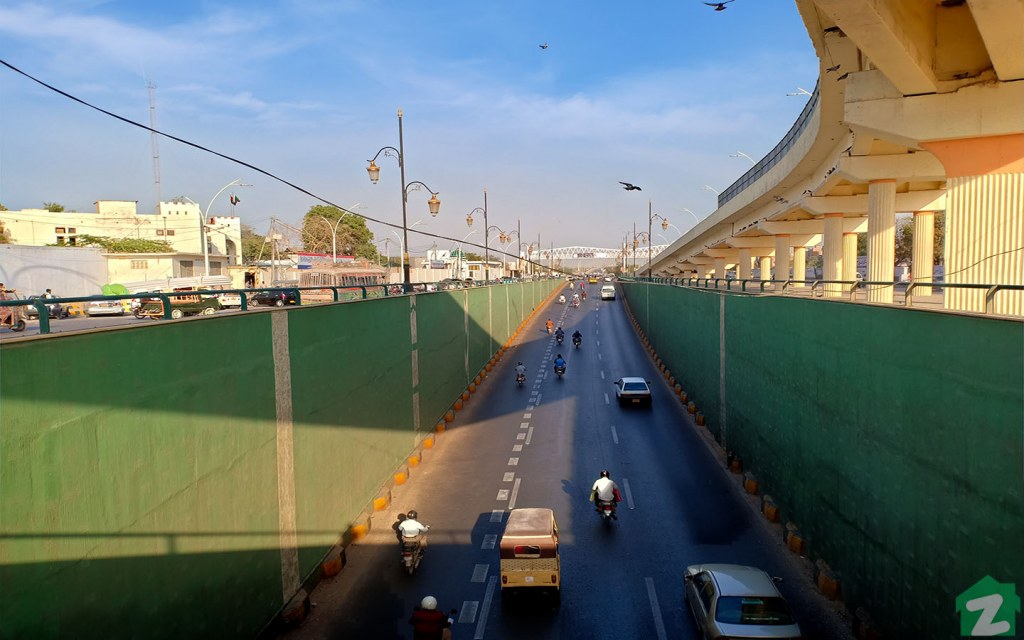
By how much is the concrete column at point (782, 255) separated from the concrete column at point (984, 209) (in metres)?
38.4

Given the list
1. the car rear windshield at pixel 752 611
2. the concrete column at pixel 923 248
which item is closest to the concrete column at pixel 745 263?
the concrete column at pixel 923 248

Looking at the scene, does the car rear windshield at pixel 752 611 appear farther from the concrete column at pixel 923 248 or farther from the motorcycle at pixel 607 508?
the concrete column at pixel 923 248

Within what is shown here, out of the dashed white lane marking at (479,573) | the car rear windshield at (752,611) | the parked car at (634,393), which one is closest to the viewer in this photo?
the car rear windshield at (752,611)

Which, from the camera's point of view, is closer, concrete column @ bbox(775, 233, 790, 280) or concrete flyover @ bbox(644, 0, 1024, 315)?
concrete flyover @ bbox(644, 0, 1024, 315)

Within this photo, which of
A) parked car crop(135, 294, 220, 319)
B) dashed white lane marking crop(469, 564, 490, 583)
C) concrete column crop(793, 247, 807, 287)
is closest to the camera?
parked car crop(135, 294, 220, 319)

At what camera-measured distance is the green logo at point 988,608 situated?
680 centimetres

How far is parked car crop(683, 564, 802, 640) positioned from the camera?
375 inches

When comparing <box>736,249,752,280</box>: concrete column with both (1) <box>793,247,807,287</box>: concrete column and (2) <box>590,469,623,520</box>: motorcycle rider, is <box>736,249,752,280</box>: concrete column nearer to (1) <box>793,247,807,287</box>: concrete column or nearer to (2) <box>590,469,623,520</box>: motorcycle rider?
(1) <box>793,247,807,287</box>: concrete column

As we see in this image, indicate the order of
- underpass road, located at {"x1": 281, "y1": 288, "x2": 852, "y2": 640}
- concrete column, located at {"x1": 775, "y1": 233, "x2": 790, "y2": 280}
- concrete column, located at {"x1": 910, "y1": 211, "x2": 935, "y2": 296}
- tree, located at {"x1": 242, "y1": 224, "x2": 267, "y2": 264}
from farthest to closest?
tree, located at {"x1": 242, "y1": 224, "x2": 267, "y2": 264}, concrete column, located at {"x1": 775, "y1": 233, "x2": 790, "y2": 280}, concrete column, located at {"x1": 910, "y1": 211, "x2": 935, "y2": 296}, underpass road, located at {"x1": 281, "y1": 288, "x2": 852, "y2": 640}

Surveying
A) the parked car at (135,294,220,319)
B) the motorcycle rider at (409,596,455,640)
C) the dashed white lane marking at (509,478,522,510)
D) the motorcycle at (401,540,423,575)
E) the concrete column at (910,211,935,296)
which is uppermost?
the concrete column at (910,211,935,296)

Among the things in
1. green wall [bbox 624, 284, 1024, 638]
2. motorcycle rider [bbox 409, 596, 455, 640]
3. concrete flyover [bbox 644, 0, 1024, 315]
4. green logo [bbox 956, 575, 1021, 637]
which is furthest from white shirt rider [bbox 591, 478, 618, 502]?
green logo [bbox 956, 575, 1021, 637]

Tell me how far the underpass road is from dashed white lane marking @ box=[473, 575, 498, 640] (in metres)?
0.03

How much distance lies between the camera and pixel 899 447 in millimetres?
9430

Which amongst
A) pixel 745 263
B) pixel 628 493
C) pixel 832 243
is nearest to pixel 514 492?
pixel 628 493
